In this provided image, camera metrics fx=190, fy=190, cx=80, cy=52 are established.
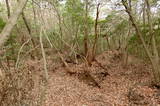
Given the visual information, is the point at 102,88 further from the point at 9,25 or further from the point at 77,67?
the point at 9,25

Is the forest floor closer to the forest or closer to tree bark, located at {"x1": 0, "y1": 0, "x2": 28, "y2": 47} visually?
the forest

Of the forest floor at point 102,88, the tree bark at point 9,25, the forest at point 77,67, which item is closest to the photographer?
the tree bark at point 9,25

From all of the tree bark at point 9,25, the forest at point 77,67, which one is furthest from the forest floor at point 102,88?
the tree bark at point 9,25

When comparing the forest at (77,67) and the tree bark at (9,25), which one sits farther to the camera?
the forest at (77,67)

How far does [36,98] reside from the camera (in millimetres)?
4086

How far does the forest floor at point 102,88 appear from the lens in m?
7.08

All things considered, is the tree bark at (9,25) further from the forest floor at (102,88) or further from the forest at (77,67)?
the forest floor at (102,88)

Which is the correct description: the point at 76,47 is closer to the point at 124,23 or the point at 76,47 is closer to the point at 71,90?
the point at 124,23

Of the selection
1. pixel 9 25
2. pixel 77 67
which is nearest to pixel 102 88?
pixel 77 67

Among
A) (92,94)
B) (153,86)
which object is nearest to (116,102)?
(92,94)

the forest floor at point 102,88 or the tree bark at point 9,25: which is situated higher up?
the tree bark at point 9,25

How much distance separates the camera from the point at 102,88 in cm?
929

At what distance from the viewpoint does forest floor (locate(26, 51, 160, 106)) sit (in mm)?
7076

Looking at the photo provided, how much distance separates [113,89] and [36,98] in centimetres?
564
